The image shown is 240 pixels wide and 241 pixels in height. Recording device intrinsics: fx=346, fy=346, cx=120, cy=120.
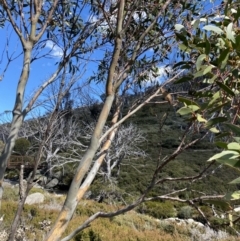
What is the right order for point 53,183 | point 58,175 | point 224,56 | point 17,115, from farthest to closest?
point 58,175 < point 53,183 < point 17,115 < point 224,56

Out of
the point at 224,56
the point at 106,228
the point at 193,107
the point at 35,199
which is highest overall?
the point at 224,56

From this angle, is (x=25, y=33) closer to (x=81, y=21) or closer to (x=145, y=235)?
(x=81, y=21)

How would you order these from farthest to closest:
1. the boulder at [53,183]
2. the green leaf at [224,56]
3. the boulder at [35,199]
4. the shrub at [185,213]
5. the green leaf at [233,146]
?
1. the boulder at [53,183]
2. the shrub at [185,213]
3. the boulder at [35,199]
4. the green leaf at [224,56]
5. the green leaf at [233,146]

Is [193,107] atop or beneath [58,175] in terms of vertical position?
atop

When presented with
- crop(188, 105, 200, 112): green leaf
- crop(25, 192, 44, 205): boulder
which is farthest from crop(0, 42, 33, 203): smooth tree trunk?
crop(25, 192, 44, 205): boulder

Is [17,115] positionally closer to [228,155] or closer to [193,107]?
[193,107]

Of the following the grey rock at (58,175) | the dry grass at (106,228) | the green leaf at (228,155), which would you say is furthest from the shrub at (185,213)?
the green leaf at (228,155)

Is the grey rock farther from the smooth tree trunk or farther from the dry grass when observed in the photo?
the smooth tree trunk

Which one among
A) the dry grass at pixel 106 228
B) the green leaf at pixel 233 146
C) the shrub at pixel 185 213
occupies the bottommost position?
the shrub at pixel 185 213

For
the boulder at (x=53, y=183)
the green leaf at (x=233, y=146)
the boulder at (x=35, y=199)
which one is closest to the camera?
the green leaf at (x=233, y=146)

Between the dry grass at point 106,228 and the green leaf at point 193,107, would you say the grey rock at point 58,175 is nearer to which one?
the dry grass at point 106,228

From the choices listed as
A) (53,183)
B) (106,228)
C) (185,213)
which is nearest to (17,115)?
(106,228)

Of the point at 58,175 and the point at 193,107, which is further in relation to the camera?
the point at 58,175

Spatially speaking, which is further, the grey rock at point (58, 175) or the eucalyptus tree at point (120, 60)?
the grey rock at point (58, 175)
